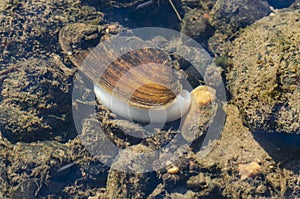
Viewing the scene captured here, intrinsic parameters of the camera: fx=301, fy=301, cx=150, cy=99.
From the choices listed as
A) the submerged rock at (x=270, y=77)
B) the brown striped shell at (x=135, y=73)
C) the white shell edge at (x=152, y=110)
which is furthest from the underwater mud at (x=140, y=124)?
the brown striped shell at (x=135, y=73)

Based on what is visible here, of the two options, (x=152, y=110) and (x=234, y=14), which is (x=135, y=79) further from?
(x=234, y=14)

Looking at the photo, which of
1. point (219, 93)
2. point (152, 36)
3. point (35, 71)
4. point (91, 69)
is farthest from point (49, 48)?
point (219, 93)

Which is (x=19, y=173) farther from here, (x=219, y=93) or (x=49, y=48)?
(x=219, y=93)

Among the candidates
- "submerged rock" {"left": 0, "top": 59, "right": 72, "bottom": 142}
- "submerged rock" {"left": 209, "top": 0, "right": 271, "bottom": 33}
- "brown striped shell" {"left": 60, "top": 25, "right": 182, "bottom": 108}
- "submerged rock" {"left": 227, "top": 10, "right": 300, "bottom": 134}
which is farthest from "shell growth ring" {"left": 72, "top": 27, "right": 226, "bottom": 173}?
"submerged rock" {"left": 209, "top": 0, "right": 271, "bottom": 33}

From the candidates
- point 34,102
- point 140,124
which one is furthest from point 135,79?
point 34,102

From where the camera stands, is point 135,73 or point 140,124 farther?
point 140,124

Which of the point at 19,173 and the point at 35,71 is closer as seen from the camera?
the point at 19,173
